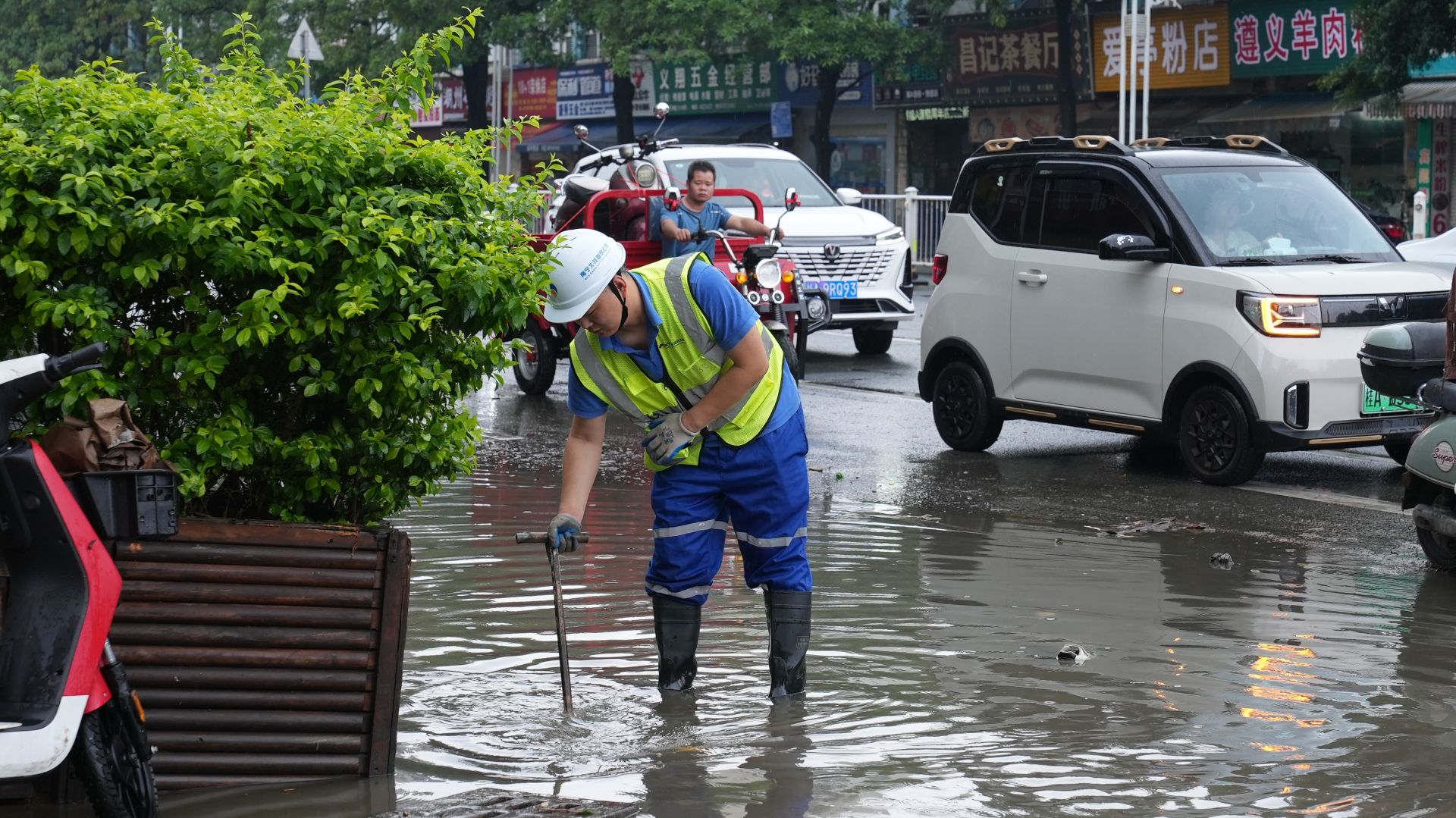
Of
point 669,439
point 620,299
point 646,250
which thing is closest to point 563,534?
point 669,439

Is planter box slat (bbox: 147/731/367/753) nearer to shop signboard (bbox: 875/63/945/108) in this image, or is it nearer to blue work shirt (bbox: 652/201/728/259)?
blue work shirt (bbox: 652/201/728/259)

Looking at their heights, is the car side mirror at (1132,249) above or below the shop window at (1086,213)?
below

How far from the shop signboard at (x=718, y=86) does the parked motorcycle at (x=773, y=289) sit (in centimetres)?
2559

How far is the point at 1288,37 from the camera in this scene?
97.7 feet

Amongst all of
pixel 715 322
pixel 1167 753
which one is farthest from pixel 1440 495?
pixel 715 322

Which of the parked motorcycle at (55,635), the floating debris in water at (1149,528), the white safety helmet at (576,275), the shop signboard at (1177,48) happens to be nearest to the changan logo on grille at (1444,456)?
the floating debris in water at (1149,528)

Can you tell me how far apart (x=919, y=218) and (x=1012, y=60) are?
19.8ft

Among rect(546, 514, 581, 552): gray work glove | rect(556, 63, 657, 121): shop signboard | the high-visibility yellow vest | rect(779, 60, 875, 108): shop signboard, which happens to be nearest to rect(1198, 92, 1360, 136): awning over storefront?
rect(779, 60, 875, 108): shop signboard

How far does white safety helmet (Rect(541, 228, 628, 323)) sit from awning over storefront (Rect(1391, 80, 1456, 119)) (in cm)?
2283

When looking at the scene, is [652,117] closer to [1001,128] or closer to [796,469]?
[1001,128]

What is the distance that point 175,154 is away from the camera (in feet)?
14.9

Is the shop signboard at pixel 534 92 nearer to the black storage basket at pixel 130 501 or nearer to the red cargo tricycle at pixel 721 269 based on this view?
the red cargo tricycle at pixel 721 269

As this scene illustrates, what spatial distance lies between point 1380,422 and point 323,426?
6513 millimetres

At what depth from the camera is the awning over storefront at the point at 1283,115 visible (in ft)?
94.4
